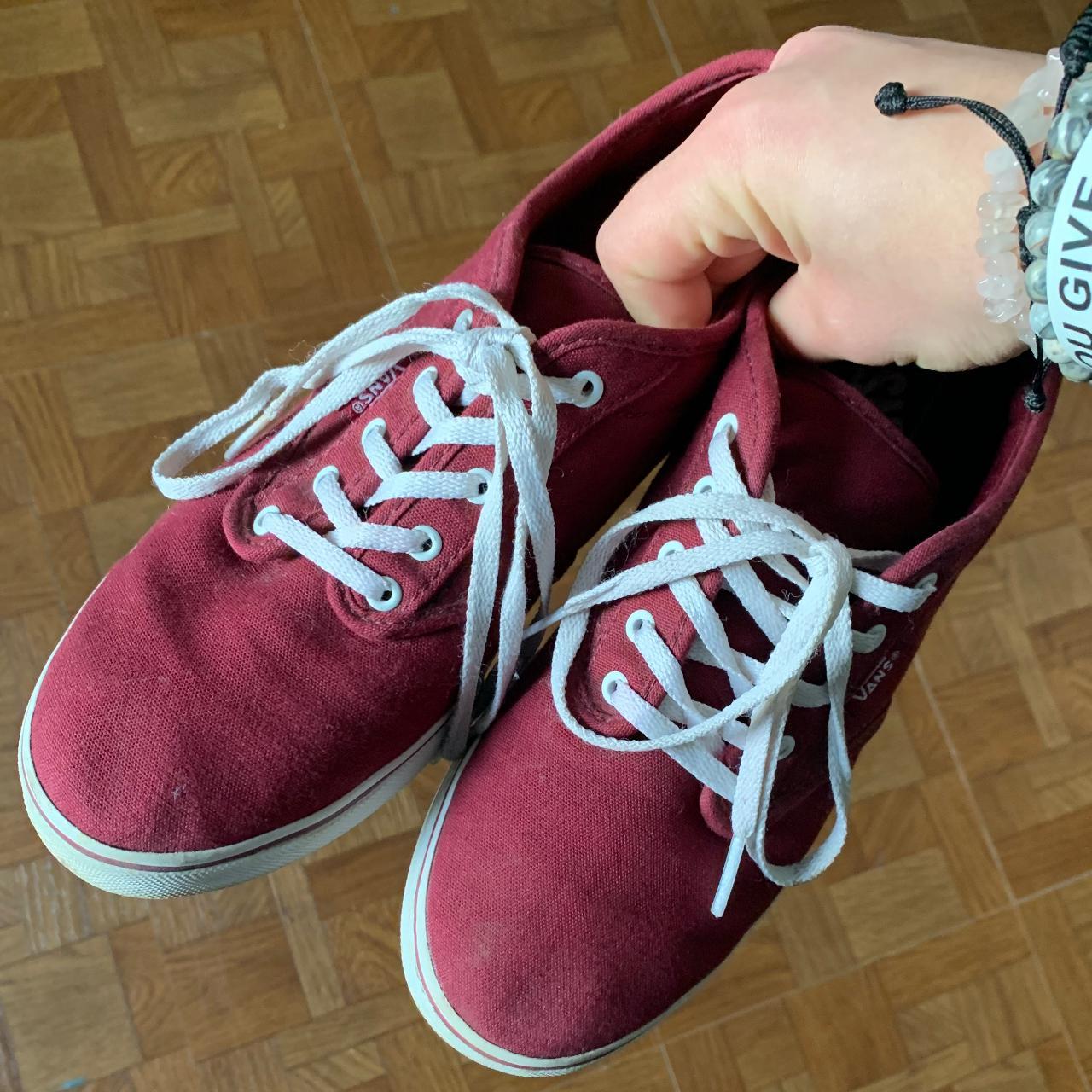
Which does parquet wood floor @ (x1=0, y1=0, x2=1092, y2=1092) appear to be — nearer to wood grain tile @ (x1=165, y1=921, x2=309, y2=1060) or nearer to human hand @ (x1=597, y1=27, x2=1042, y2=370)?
wood grain tile @ (x1=165, y1=921, x2=309, y2=1060)

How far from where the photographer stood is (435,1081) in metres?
0.63

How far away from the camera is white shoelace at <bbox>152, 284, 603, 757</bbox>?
0.46 meters

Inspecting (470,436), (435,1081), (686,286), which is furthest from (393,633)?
(435,1081)

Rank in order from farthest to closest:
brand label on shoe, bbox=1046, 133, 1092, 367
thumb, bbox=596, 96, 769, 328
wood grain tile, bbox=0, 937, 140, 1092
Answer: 1. wood grain tile, bbox=0, 937, 140, 1092
2. thumb, bbox=596, 96, 769, 328
3. brand label on shoe, bbox=1046, 133, 1092, 367

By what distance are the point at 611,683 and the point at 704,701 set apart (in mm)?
42

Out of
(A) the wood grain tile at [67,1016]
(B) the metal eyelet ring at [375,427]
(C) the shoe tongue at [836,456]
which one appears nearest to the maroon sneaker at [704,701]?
(C) the shoe tongue at [836,456]

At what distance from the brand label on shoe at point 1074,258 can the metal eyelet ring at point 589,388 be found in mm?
188

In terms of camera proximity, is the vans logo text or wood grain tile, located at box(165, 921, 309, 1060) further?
wood grain tile, located at box(165, 921, 309, 1060)

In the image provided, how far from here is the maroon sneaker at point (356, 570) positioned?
45cm

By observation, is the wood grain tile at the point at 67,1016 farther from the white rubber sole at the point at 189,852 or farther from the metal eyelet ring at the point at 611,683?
the metal eyelet ring at the point at 611,683

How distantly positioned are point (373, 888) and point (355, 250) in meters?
0.40

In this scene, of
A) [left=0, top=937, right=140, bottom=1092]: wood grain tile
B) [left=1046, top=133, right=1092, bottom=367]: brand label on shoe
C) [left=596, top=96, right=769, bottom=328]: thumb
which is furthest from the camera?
[left=0, top=937, right=140, bottom=1092]: wood grain tile

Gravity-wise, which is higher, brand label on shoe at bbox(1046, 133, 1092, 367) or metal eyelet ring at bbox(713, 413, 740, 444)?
brand label on shoe at bbox(1046, 133, 1092, 367)

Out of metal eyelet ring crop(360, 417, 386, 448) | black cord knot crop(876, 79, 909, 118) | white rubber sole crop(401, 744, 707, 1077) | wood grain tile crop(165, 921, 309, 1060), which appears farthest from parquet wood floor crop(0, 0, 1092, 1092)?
black cord knot crop(876, 79, 909, 118)
